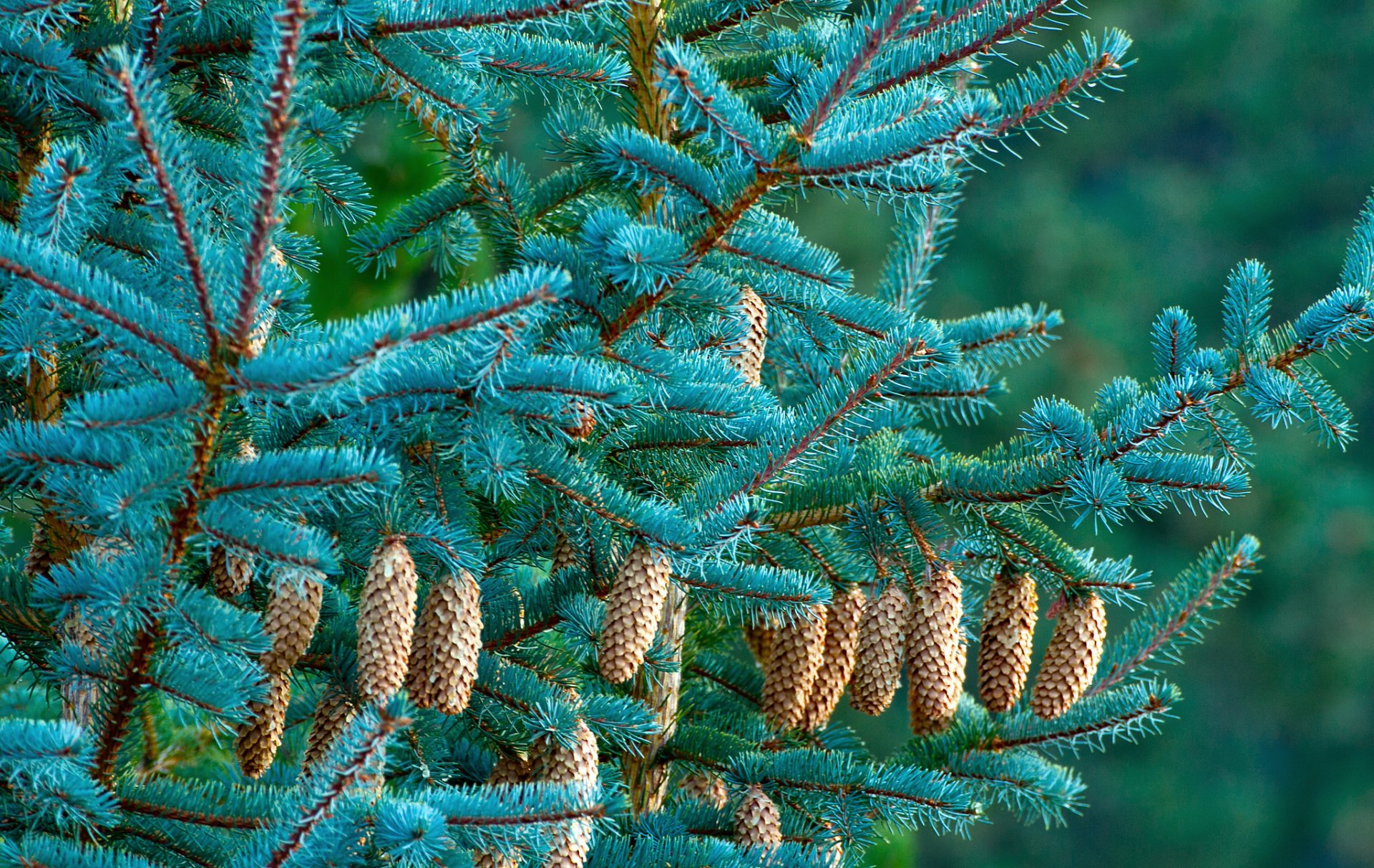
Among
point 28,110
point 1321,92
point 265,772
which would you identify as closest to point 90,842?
point 265,772

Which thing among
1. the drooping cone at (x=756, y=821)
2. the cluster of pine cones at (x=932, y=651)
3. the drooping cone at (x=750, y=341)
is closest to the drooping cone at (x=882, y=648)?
the cluster of pine cones at (x=932, y=651)

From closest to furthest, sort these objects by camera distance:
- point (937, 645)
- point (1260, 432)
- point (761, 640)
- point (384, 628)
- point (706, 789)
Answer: point (384, 628)
point (937, 645)
point (706, 789)
point (761, 640)
point (1260, 432)

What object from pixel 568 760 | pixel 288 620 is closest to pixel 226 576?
pixel 288 620

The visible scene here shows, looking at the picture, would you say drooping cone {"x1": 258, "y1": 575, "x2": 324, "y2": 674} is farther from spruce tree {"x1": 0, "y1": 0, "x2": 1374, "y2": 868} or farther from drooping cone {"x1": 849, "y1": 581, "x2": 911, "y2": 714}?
drooping cone {"x1": 849, "y1": 581, "x2": 911, "y2": 714}

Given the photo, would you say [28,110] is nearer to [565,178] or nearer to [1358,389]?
[565,178]

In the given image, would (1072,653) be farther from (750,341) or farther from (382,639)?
(382,639)

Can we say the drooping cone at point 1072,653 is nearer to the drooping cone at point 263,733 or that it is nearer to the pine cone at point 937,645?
the pine cone at point 937,645

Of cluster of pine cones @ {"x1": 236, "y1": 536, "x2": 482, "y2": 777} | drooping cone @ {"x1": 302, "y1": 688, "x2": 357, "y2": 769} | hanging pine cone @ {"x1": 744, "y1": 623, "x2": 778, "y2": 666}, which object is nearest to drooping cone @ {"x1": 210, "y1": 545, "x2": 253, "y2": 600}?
cluster of pine cones @ {"x1": 236, "y1": 536, "x2": 482, "y2": 777}
